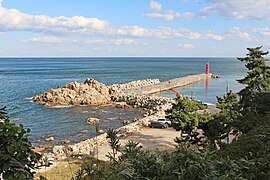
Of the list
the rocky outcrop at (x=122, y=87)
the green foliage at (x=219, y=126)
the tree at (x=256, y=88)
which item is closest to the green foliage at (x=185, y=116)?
the green foliage at (x=219, y=126)

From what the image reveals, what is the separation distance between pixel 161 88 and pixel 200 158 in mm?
55203

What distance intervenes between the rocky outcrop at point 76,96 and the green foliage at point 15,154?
40204mm

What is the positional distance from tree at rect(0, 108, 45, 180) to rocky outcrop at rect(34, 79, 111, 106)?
40197 mm

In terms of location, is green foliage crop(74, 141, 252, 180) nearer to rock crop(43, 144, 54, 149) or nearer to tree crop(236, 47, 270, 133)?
tree crop(236, 47, 270, 133)

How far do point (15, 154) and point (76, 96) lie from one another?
143 ft

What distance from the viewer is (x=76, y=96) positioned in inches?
1810

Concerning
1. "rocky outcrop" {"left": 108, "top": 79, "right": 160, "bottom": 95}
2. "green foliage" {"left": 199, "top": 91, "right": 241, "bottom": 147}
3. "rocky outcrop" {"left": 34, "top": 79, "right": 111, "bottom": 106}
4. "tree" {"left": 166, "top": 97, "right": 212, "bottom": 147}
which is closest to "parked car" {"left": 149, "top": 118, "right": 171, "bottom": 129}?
"tree" {"left": 166, "top": 97, "right": 212, "bottom": 147}

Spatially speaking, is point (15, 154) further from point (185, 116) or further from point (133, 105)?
point (133, 105)

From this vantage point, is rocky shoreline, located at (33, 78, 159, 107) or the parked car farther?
rocky shoreline, located at (33, 78, 159, 107)

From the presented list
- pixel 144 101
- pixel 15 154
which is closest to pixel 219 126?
pixel 15 154

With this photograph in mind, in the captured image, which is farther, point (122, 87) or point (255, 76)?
point (122, 87)

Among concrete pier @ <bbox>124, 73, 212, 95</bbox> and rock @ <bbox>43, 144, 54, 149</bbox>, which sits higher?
concrete pier @ <bbox>124, 73, 212, 95</bbox>

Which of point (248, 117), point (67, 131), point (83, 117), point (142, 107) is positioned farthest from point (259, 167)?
point (142, 107)

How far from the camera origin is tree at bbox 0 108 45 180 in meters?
2.81
